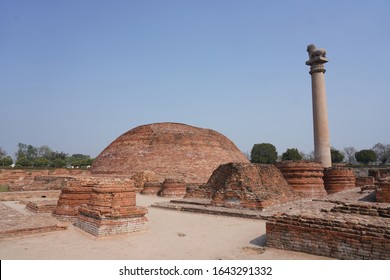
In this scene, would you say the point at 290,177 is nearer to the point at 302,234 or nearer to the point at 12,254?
the point at 302,234

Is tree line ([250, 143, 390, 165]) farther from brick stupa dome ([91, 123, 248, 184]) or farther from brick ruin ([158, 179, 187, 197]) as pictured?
brick ruin ([158, 179, 187, 197])

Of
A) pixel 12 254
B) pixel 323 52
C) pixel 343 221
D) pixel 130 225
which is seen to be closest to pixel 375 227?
pixel 343 221

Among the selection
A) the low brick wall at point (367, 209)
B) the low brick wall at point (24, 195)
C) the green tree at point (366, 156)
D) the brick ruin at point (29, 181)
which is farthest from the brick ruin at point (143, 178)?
the green tree at point (366, 156)

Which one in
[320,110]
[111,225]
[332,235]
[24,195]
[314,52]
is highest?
[314,52]

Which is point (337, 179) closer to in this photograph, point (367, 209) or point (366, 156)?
point (367, 209)

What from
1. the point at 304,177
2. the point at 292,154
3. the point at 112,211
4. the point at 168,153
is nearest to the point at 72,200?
→ the point at 112,211

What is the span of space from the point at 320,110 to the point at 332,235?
1172cm

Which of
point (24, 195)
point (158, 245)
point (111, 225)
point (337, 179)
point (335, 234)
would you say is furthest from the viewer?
point (24, 195)

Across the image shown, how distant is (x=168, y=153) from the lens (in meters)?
24.5

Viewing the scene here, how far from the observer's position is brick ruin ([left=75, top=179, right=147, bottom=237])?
5691 mm

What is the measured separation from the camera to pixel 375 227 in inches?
151

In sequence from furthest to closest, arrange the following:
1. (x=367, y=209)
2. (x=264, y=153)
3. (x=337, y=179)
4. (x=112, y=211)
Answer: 1. (x=264, y=153)
2. (x=337, y=179)
3. (x=112, y=211)
4. (x=367, y=209)

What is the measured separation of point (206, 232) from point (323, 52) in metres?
12.5

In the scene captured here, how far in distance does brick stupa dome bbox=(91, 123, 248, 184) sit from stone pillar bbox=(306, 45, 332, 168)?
9629 millimetres
